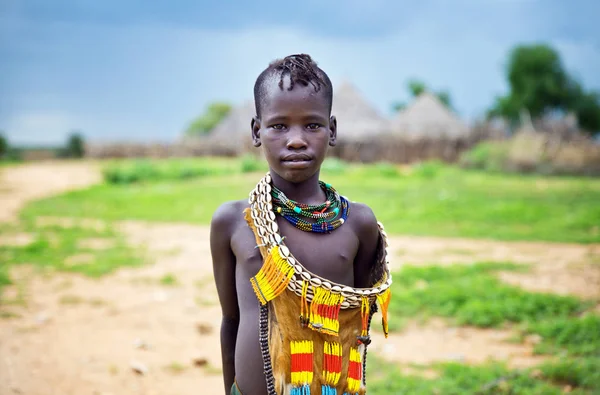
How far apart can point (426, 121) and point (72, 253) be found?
2259 centimetres

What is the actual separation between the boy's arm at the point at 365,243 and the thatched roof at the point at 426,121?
953 inches

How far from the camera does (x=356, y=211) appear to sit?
6.61 ft

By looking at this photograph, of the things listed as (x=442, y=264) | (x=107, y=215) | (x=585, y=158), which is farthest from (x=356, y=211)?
(x=585, y=158)

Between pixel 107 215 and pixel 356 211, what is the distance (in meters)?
10.5

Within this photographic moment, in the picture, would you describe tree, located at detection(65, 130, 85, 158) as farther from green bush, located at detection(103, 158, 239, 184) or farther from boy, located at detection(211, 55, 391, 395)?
boy, located at detection(211, 55, 391, 395)

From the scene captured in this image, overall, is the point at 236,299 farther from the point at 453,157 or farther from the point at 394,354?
the point at 453,157

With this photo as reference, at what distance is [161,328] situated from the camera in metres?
5.07

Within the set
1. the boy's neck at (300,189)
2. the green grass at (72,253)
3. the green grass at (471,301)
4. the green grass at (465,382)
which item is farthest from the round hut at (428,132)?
the boy's neck at (300,189)

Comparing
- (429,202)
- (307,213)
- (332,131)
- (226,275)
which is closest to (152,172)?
(429,202)

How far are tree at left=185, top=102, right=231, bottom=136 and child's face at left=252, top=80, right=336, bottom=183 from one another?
165ft

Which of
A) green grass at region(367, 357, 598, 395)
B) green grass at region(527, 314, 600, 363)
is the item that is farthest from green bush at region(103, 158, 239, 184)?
green grass at region(367, 357, 598, 395)

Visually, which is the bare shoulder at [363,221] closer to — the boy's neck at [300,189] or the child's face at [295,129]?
the boy's neck at [300,189]

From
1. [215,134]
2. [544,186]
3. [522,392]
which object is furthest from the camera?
[215,134]

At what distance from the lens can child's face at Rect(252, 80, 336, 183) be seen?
1.78 meters
